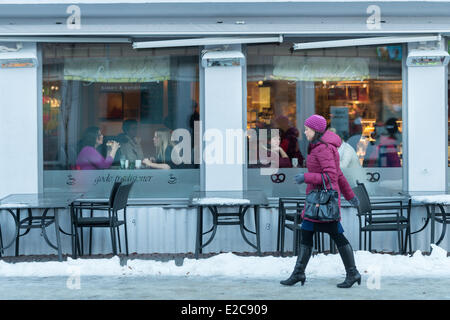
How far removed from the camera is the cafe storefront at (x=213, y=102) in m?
11.4

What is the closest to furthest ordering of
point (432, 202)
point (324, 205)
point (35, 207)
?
point (324, 205) < point (35, 207) < point (432, 202)

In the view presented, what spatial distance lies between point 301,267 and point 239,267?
1305 millimetres

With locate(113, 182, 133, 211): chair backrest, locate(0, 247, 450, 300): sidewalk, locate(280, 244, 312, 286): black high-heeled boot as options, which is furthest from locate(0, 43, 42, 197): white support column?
locate(280, 244, 312, 286): black high-heeled boot

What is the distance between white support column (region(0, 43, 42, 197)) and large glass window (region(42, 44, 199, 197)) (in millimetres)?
373

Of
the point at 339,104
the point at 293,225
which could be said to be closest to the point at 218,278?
the point at 293,225

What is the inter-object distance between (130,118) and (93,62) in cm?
96

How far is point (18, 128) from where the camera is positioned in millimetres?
11523

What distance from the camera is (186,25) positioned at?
11.4 meters

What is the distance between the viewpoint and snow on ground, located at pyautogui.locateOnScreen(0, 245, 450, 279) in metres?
9.59

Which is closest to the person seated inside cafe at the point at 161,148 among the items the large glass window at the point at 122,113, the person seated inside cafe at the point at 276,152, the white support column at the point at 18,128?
→ the large glass window at the point at 122,113

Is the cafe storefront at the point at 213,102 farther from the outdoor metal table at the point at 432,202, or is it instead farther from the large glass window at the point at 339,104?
the outdoor metal table at the point at 432,202

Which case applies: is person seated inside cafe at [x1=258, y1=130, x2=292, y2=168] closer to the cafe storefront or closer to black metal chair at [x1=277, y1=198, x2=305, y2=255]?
the cafe storefront

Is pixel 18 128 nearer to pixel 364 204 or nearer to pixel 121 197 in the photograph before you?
pixel 121 197

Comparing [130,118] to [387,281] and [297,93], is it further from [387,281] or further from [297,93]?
[387,281]
